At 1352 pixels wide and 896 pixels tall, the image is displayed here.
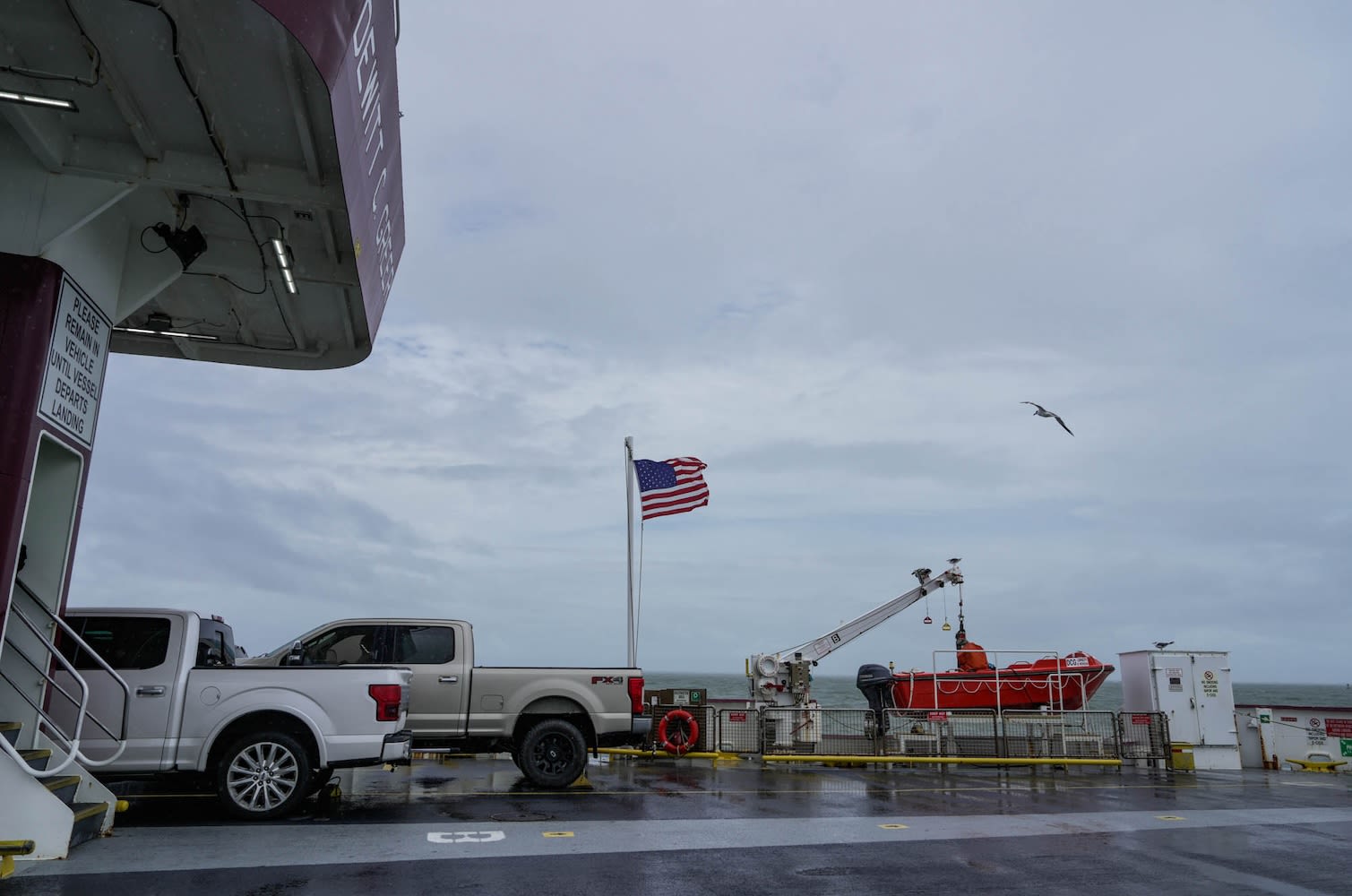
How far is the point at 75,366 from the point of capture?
26.4 ft

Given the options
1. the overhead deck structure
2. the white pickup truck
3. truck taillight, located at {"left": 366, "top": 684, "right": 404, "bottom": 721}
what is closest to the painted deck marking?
the white pickup truck

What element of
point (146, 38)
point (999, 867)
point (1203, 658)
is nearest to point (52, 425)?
point (146, 38)

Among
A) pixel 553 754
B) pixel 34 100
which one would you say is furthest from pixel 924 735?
pixel 34 100

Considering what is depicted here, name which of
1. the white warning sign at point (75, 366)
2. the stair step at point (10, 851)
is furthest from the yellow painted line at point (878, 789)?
the white warning sign at point (75, 366)

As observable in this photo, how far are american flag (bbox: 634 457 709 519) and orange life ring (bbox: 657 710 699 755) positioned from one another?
3.97 metres

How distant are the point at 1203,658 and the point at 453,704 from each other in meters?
14.8

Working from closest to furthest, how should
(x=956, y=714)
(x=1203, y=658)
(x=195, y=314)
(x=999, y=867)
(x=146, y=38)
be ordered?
(x=146, y=38) < (x=999, y=867) < (x=195, y=314) < (x=956, y=714) < (x=1203, y=658)

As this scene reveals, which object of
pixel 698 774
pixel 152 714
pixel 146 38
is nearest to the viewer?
pixel 146 38

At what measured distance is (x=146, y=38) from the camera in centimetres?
632

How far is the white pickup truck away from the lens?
330 inches

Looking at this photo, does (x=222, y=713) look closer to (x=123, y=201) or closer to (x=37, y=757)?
(x=37, y=757)

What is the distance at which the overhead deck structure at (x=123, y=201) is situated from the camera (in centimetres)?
625

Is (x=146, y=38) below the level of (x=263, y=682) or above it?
above

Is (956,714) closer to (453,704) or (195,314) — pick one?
(453,704)
